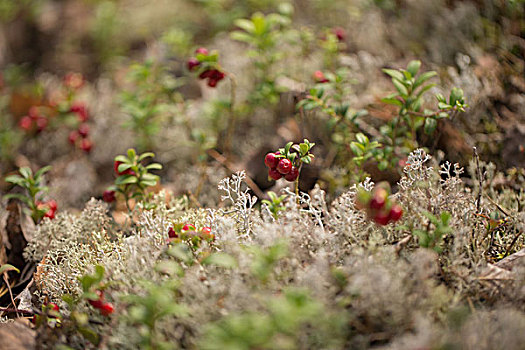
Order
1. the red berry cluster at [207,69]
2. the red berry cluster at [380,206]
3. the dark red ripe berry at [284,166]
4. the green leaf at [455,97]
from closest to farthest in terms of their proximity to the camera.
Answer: the red berry cluster at [380,206]
the dark red ripe berry at [284,166]
the green leaf at [455,97]
the red berry cluster at [207,69]

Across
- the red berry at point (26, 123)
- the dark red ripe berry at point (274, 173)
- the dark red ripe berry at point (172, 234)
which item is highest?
the dark red ripe berry at point (274, 173)

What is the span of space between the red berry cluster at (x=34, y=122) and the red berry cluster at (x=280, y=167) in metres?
2.72

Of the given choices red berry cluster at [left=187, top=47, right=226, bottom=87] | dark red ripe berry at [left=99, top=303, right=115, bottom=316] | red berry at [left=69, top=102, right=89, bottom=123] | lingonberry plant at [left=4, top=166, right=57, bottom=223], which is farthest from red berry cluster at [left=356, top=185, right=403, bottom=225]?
red berry at [left=69, top=102, right=89, bottom=123]

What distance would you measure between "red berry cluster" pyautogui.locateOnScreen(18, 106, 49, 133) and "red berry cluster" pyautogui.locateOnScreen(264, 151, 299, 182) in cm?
272

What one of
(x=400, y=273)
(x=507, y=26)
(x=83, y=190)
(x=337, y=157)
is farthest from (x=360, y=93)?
(x=83, y=190)

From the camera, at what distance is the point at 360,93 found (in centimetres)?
343

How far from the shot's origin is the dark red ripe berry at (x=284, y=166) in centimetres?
210

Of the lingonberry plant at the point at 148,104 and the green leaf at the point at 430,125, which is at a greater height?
the green leaf at the point at 430,125

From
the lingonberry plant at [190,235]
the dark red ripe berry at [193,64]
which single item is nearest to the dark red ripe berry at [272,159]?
the lingonberry plant at [190,235]

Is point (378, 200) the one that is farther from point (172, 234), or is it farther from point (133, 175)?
point (133, 175)

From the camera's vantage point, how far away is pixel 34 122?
3.95m

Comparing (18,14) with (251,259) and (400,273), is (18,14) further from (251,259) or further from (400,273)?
(400,273)

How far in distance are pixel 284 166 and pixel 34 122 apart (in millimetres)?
2937

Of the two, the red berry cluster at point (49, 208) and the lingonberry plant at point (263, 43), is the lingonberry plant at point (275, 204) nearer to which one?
the lingonberry plant at point (263, 43)
